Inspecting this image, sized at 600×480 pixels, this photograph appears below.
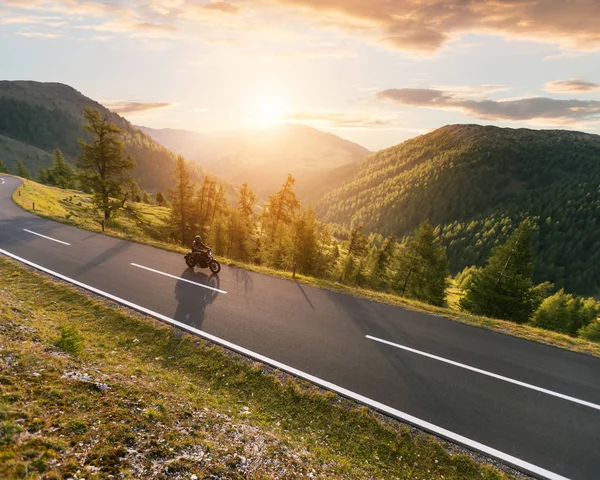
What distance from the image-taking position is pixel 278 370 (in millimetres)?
8562

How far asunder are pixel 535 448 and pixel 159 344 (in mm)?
10022

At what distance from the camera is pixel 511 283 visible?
25.1 meters

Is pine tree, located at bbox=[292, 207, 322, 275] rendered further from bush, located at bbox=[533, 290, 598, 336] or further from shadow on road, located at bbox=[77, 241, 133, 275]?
bush, located at bbox=[533, 290, 598, 336]

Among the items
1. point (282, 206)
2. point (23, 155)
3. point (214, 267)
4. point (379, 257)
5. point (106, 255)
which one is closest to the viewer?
point (214, 267)

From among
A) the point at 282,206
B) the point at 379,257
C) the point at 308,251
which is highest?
the point at 282,206

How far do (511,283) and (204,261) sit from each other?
2413 cm

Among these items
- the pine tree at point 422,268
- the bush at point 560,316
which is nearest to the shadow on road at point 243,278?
the pine tree at point 422,268

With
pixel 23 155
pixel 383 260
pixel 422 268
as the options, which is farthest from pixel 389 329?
pixel 23 155

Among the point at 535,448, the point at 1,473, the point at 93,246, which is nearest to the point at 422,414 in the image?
the point at 535,448

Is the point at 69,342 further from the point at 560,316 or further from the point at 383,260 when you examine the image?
the point at 560,316

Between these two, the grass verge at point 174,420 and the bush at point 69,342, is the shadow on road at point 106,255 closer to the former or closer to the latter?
the grass verge at point 174,420

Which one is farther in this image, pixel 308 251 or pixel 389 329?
pixel 308 251

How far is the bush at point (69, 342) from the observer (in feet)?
25.5

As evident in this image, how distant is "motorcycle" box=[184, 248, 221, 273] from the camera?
16266mm
